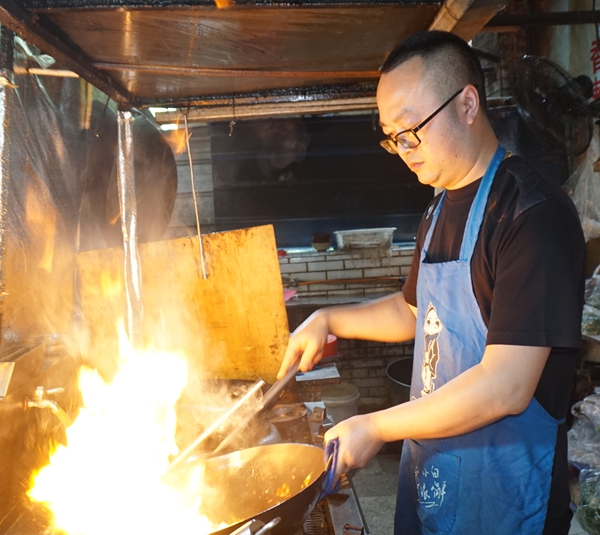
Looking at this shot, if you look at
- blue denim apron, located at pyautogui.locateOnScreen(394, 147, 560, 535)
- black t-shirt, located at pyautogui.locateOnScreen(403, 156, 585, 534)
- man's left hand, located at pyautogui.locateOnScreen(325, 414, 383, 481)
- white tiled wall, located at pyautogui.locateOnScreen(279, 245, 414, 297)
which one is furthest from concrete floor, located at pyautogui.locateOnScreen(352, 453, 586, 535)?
man's left hand, located at pyautogui.locateOnScreen(325, 414, 383, 481)

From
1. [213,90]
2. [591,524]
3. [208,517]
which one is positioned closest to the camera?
[208,517]

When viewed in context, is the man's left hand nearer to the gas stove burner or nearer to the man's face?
the gas stove burner

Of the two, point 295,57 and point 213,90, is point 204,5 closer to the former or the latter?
point 295,57

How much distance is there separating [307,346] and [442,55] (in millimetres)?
1428

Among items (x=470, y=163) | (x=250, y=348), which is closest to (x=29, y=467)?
(x=250, y=348)

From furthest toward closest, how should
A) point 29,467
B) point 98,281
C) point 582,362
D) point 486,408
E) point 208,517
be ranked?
point 582,362
point 98,281
point 29,467
point 208,517
point 486,408

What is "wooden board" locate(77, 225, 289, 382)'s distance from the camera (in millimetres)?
3057

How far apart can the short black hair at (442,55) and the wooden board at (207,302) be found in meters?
1.52

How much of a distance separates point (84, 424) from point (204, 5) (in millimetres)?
2086

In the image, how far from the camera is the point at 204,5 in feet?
5.19

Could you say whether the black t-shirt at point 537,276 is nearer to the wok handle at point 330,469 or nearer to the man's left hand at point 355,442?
the man's left hand at point 355,442

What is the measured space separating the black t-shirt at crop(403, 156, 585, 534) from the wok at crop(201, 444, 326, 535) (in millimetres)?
874

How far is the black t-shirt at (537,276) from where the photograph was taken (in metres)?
1.41

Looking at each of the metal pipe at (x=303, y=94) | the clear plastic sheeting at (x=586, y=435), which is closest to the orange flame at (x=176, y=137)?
the metal pipe at (x=303, y=94)
